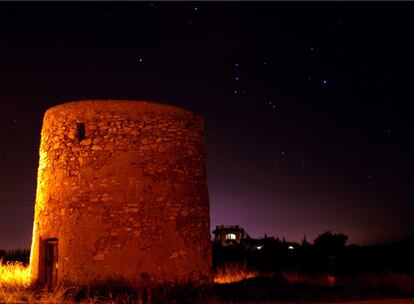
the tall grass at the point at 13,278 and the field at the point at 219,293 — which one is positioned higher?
the tall grass at the point at 13,278

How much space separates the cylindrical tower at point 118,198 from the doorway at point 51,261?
0.08ft

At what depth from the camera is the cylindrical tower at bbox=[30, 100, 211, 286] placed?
35.6ft

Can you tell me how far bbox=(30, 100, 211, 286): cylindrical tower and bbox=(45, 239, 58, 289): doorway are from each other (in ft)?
0.08

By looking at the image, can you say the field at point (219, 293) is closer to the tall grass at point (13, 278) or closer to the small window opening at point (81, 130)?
the tall grass at point (13, 278)

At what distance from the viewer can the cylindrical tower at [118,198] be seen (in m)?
10.9

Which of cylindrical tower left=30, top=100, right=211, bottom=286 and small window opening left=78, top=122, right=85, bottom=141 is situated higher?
small window opening left=78, top=122, right=85, bottom=141

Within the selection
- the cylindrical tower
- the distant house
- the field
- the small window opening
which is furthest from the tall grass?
the distant house

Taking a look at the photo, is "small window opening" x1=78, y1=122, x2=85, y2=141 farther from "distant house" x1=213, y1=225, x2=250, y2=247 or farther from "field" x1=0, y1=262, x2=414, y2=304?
"distant house" x1=213, y1=225, x2=250, y2=247

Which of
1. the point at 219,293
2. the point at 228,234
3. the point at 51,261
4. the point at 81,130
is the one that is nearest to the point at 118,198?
the point at 81,130

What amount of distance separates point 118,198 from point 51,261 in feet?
8.10

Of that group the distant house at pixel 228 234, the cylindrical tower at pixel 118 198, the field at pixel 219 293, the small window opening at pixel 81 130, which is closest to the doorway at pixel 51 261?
the cylindrical tower at pixel 118 198

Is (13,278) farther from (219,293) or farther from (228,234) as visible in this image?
(228,234)

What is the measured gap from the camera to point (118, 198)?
1106 cm

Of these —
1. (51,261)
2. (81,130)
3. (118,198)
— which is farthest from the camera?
(51,261)
